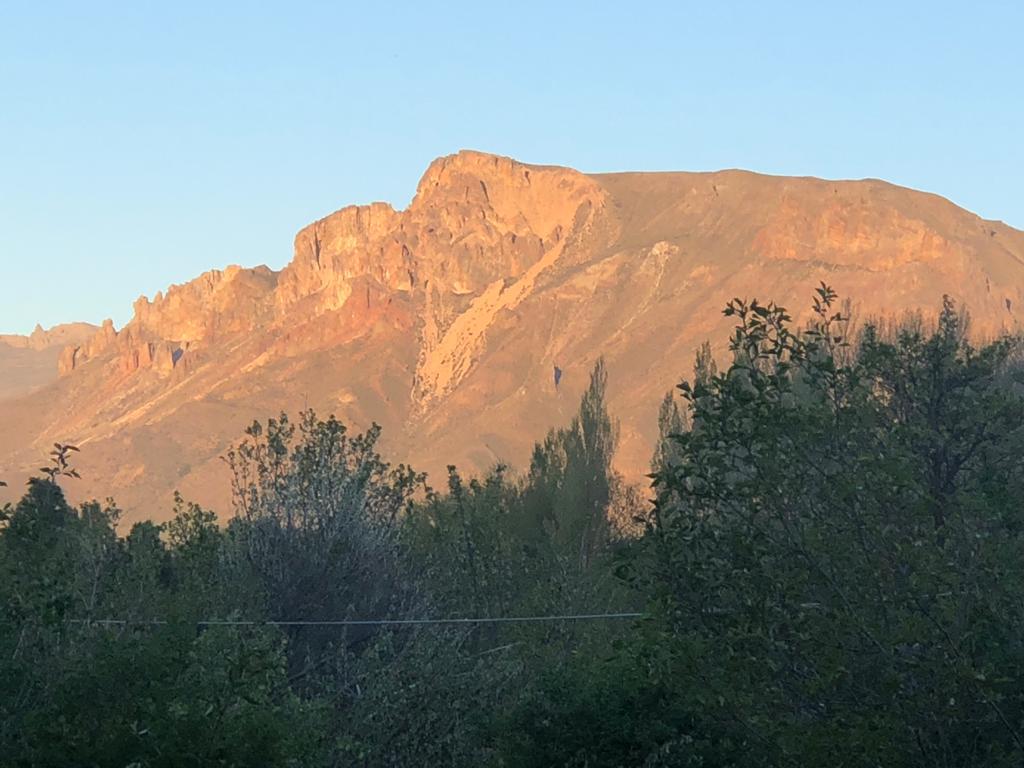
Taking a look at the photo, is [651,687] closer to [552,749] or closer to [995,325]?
[552,749]

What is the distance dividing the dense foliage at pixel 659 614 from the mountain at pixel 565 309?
10417cm

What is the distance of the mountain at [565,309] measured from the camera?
147 metres

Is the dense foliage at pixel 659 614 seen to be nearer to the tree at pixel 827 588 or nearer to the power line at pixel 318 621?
the tree at pixel 827 588

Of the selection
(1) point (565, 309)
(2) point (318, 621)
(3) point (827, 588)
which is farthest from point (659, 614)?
(1) point (565, 309)

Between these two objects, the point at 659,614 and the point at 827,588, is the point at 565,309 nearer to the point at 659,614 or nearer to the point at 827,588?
the point at 659,614

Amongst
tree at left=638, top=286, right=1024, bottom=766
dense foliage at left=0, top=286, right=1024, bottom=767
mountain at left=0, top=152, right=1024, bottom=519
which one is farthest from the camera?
mountain at left=0, top=152, right=1024, bottom=519

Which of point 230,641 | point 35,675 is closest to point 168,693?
point 230,641

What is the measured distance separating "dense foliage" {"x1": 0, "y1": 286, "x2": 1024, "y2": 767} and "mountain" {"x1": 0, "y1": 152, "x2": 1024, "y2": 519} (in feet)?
342

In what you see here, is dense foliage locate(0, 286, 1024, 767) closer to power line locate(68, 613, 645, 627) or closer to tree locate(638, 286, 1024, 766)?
tree locate(638, 286, 1024, 766)

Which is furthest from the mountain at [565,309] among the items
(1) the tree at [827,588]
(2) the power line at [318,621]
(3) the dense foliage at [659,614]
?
(1) the tree at [827,588]

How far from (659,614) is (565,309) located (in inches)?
6145

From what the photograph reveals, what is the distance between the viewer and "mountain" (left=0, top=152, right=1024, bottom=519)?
14725 centimetres

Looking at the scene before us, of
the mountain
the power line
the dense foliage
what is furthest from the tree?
the mountain

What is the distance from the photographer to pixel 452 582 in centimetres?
2655
